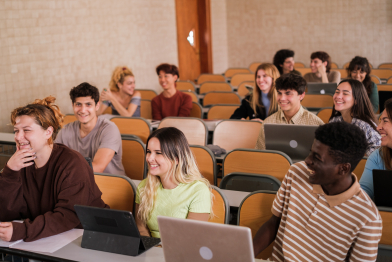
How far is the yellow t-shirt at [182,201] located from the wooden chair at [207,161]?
3.26 feet

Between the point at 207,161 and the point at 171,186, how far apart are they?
1017 mm

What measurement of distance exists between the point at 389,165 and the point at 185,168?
42.8 inches

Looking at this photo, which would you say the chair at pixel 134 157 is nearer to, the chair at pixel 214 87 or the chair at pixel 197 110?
the chair at pixel 197 110

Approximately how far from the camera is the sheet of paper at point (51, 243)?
180 cm

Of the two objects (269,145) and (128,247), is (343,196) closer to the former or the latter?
(128,247)

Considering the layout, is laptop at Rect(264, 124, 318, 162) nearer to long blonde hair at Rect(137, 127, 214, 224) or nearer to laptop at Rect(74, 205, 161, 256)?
long blonde hair at Rect(137, 127, 214, 224)

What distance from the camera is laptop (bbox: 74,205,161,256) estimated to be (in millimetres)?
1672

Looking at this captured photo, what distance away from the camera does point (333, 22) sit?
945cm

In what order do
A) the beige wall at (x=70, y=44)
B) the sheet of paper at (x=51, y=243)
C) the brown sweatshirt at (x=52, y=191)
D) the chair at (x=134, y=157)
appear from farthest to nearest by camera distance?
the beige wall at (x=70, y=44) → the chair at (x=134, y=157) → the brown sweatshirt at (x=52, y=191) → the sheet of paper at (x=51, y=243)

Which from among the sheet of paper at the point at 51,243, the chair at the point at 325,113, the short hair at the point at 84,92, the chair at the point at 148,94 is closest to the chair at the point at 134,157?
the short hair at the point at 84,92

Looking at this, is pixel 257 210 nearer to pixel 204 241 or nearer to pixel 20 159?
pixel 204 241

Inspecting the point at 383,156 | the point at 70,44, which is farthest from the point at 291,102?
Answer: the point at 70,44

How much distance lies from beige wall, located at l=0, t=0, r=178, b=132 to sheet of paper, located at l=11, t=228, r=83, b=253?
315 cm

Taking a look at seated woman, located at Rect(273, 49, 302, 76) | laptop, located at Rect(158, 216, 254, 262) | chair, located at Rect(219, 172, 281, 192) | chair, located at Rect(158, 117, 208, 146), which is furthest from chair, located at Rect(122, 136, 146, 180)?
seated woman, located at Rect(273, 49, 302, 76)
